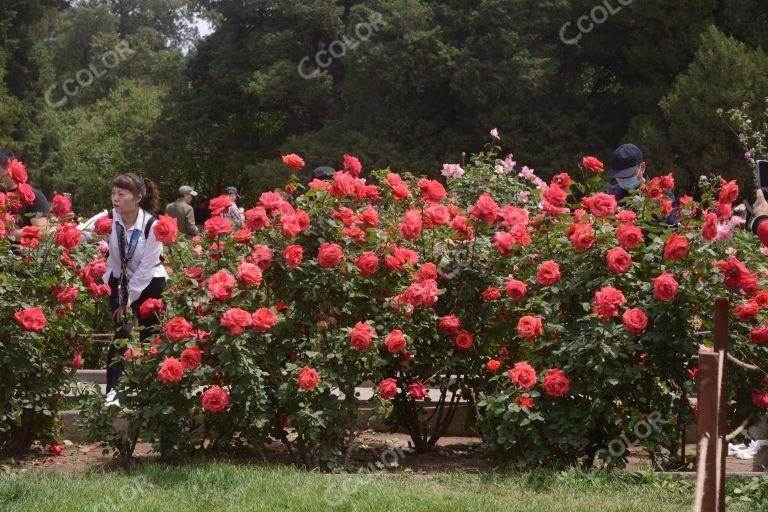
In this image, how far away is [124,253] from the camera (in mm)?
7078

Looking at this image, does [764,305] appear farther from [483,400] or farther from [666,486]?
[483,400]

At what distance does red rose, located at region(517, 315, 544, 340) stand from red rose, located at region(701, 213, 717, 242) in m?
1.01

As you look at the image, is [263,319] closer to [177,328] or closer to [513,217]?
[177,328]

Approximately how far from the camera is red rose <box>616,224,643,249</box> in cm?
558

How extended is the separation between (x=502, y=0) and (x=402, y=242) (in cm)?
2334

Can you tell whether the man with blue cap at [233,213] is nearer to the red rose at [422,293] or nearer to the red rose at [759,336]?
the red rose at [422,293]

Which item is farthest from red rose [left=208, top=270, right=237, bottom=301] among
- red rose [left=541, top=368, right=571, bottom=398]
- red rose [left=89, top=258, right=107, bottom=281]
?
red rose [left=541, top=368, right=571, bottom=398]

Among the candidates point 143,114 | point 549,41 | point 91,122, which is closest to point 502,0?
point 549,41

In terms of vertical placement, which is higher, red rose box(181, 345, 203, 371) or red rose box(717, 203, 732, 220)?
red rose box(717, 203, 732, 220)

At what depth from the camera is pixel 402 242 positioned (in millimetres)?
6496

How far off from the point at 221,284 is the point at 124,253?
1733mm

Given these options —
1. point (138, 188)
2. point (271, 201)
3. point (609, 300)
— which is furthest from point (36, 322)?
point (609, 300)

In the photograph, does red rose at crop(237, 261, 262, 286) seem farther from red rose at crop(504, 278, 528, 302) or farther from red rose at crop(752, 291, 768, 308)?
red rose at crop(752, 291, 768, 308)

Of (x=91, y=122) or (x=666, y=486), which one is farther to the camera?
(x=91, y=122)
